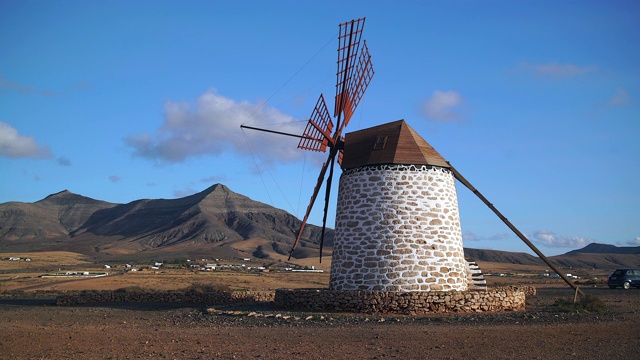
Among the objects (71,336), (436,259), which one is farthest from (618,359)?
(71,336)

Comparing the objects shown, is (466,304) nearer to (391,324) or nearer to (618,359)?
(391,324)

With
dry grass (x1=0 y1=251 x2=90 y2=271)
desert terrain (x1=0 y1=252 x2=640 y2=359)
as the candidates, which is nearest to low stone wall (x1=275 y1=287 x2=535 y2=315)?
Answer: desert terrain (x1=0 y1=252 x2=640 y2=359)

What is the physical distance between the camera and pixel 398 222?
19234 millimetres

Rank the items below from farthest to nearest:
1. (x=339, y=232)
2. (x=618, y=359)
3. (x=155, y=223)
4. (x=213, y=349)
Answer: (x=155, y=223) < (x=339, y=232) < (x=213, y=349) < (x=618, y=359)

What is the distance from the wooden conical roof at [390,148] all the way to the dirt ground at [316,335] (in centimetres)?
563

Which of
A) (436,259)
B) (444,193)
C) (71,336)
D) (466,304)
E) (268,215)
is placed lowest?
(71,336)

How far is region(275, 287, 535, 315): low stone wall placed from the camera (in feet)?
57.7

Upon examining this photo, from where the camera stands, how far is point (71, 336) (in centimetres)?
1395

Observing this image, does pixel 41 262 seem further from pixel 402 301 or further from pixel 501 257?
pixel 501 257

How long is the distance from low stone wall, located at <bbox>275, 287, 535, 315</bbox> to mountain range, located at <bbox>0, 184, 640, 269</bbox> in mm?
73287

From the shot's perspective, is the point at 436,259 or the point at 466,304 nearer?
the point at 466,304

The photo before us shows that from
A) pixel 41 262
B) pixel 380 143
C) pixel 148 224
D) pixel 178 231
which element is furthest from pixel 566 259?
pixel 380 143

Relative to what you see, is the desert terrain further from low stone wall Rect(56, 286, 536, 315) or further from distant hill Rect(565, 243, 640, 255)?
distant hill Rect(565, 243, 640, 255)

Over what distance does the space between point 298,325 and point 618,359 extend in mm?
7770
